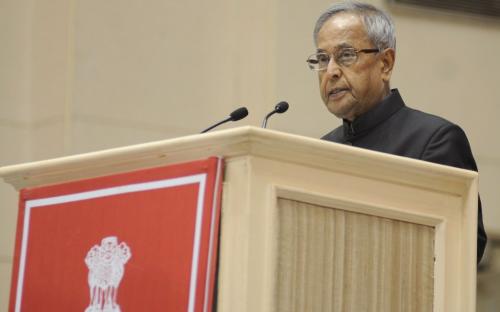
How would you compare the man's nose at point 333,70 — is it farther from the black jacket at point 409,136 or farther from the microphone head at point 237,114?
the microphone head at point 237,114

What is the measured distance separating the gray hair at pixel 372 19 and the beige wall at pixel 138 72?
8.06 ft

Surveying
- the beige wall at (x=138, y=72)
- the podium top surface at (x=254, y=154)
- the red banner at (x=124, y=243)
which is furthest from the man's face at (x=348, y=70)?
the beige wall at (x=138, y=72)

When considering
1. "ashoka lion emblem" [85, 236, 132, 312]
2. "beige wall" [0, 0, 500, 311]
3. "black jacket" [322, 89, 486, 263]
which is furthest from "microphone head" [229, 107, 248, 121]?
"beige wall" [0, 0, 500, 311]

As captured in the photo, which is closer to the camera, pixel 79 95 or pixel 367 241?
pixel 367 241

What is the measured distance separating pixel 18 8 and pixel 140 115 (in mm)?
854

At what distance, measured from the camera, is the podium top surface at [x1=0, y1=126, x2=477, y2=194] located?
9.25 feet

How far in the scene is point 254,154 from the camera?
2.81 metres

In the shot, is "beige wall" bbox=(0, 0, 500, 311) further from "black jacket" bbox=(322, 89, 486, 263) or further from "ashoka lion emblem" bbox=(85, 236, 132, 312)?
"ashoka lion emblem" bbox=(85, 236, 132, 312)

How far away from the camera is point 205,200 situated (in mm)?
2836

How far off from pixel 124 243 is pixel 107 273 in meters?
0.08

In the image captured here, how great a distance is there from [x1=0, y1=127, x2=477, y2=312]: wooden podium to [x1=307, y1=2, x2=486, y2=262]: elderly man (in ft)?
2.41

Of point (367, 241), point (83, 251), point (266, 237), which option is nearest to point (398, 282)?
point (367, 241)

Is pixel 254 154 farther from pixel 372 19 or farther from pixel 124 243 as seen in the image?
pixel 372 19

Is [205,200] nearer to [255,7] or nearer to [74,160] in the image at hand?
[74,160]
